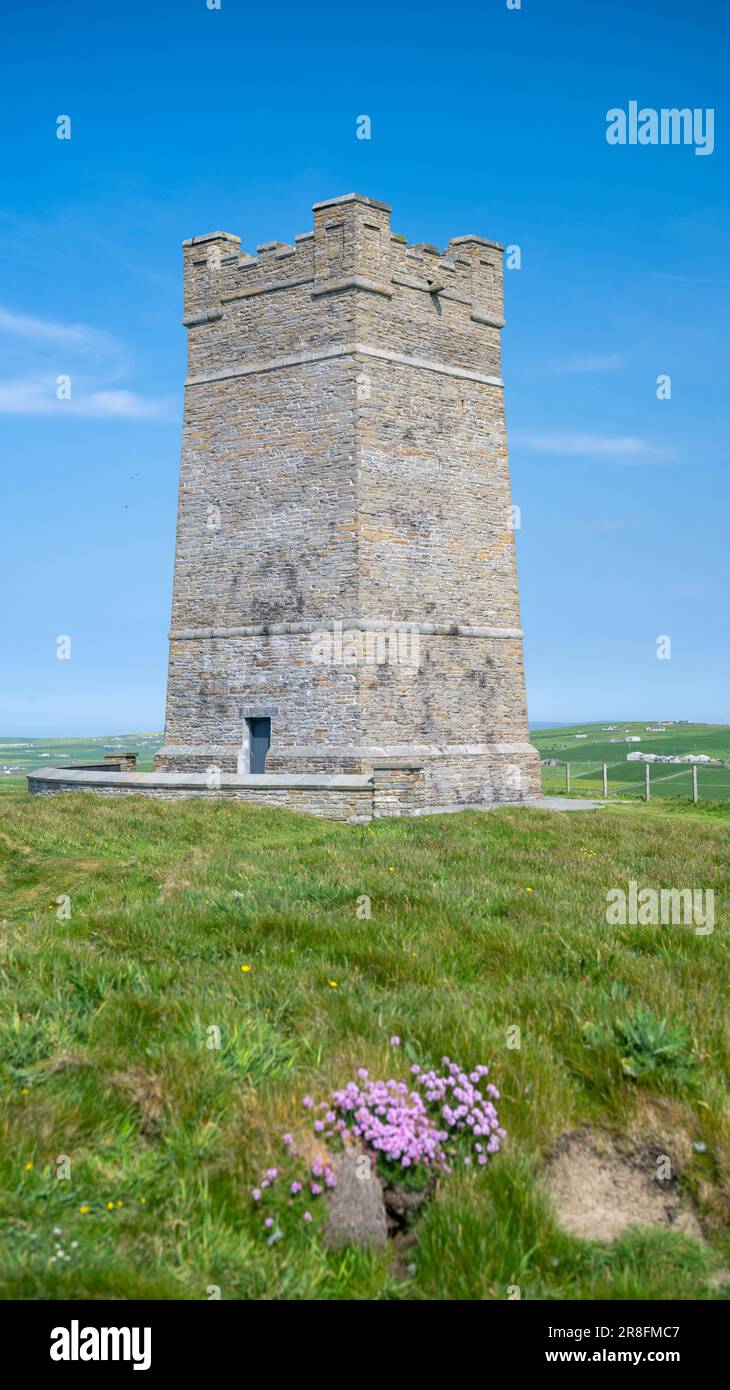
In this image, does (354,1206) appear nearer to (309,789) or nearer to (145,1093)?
(145,1093)

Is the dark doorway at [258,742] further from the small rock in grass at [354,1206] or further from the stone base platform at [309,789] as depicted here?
the small rock in grass at [354,1206]

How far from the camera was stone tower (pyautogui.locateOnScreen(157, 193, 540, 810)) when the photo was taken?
75.4 feet

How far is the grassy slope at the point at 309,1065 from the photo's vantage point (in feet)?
12.8

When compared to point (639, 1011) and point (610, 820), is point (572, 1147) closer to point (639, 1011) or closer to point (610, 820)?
point (639, 1011)

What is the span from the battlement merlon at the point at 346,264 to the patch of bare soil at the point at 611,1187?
71.4 ft

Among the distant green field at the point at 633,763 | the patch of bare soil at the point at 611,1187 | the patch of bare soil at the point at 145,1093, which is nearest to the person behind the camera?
the patch of bare soil at the point at 611,1187

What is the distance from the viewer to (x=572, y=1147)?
467cm

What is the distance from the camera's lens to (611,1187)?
451cm

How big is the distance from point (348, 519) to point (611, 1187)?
1933cm

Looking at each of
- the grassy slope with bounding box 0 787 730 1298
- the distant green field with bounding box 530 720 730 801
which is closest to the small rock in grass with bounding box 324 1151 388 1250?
the grassy slope with bounding box 0 787 730 1298

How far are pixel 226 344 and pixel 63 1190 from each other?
2412 cm

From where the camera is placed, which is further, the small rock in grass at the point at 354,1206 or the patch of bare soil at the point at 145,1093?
the patch of bare soil at the point at 145,1093


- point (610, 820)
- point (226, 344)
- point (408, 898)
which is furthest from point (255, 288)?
point (408, 898)

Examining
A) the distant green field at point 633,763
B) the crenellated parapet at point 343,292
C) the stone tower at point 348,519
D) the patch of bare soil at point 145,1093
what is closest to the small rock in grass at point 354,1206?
the patch of bare soil at point 145,1093
